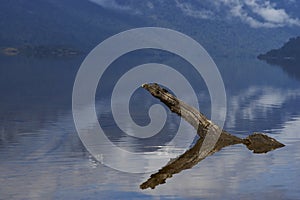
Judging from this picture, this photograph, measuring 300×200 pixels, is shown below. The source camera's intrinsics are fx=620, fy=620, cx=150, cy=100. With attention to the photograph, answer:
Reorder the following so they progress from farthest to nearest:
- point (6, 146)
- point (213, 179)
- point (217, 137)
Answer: point (6, 146) → point (217, 137) → point (213, 179)

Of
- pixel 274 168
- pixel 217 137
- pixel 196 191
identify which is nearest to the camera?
pixel 196 191

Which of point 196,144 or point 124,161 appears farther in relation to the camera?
point 196,144

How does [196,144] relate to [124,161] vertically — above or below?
above

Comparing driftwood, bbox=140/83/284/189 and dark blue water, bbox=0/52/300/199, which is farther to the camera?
driftwood, bbox=140/83/284/189

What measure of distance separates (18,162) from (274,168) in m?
14.4

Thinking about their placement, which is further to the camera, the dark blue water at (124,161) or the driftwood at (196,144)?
the driftwood at (196,144)

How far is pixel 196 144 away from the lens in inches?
1623

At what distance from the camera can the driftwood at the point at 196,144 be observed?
3319cm

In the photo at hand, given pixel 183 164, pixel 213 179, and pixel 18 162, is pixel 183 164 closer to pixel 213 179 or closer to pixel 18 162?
pixel 213 179

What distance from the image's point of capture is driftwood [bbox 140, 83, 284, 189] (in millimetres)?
33188

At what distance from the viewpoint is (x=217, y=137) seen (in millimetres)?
37938

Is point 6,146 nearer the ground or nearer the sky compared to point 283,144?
nearer the ground

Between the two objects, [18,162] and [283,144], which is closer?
[18,162]

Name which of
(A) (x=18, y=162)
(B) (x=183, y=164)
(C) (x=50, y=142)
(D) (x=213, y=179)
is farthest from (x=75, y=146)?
(D) (x=213, y=179)
